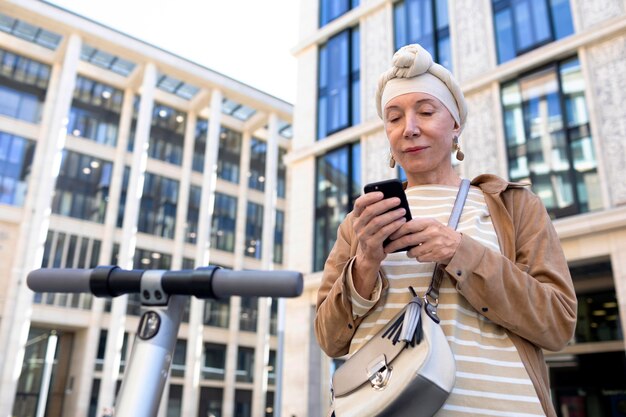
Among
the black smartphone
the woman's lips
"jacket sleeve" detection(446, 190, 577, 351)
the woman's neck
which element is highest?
the woman's lips

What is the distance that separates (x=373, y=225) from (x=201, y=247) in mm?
35534

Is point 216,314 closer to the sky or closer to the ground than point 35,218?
closer to the ground

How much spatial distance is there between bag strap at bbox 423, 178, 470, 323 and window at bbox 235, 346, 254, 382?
1480 inches

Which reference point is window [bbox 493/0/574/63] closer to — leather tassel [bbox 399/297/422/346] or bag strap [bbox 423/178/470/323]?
bag strap [bbox 423/178/470/323]

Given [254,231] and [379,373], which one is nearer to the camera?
[379,373]

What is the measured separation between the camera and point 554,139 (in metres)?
14.9

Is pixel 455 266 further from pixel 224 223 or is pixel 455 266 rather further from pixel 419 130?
pixel 224 223

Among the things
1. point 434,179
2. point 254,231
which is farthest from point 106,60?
point 434,179

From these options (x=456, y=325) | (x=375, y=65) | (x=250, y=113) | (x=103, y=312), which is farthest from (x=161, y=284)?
(x=250, y=113)

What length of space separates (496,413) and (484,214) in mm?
564

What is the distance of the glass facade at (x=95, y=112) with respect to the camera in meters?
34.0

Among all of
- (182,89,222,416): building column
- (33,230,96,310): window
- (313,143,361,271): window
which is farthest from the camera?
(182,89,222,416): building column

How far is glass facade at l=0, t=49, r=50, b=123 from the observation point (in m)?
31.4

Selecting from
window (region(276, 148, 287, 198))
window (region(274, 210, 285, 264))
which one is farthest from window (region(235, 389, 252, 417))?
window (region(276, 148, 287, 198))
